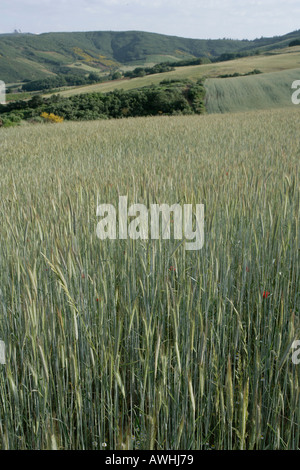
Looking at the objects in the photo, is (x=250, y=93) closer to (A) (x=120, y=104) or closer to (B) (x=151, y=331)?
(A) (x=120, y=104)

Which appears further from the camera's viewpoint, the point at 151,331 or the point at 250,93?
the point at 250,93

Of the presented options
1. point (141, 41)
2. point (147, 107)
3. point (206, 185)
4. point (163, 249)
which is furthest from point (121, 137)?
point (141, 41)

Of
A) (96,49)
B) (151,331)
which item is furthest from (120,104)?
(96,49)

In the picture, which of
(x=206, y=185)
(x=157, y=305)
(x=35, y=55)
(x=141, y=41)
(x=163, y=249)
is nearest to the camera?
(x=157, y=305)

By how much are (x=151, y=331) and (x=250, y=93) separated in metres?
23.7

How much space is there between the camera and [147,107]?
888 inches

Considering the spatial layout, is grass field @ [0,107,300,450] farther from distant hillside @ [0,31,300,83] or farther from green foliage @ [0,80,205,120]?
distant hillside @ [0,31,300,83]

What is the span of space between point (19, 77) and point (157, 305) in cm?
8341

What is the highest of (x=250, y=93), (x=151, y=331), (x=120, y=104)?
(x=250, y=93)

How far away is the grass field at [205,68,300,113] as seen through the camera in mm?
20875

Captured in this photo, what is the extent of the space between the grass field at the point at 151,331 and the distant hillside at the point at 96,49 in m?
78.4

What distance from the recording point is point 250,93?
73.9 ft
